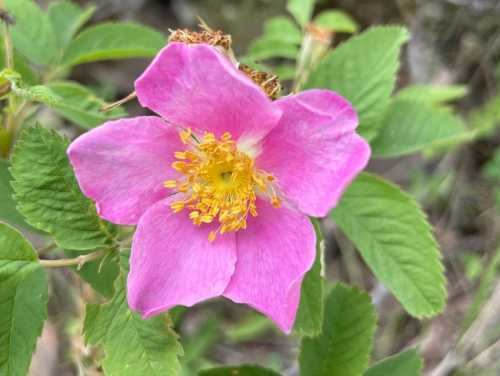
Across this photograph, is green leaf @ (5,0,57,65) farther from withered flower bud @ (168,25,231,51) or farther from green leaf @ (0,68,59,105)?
withered flower bud @ (168,25,231,51)

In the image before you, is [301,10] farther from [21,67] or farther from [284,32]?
[21,67]

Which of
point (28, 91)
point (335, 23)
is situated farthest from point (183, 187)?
point (335, 23)

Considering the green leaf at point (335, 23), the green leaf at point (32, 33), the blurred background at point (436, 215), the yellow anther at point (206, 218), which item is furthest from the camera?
the blurred background at point (436, 215)

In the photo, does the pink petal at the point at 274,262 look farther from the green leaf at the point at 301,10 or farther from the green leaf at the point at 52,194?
the green leaf at the point at 301,10

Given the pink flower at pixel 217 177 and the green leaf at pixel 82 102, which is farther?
the green leaf at pixel 82 102

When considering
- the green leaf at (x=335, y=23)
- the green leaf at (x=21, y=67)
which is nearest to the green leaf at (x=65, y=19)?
the green leaf at (x=21, y=67)

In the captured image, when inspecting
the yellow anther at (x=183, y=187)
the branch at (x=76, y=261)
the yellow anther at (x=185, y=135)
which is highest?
the yellow anther at (x=185, y=135)

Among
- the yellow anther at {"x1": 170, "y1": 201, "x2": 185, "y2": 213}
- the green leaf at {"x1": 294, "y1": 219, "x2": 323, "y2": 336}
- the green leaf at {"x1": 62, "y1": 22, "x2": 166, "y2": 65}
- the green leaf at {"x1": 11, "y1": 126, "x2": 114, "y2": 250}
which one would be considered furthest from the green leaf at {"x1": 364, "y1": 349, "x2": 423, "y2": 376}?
the green leaf at {"x1": 62, "y1": 22, "x2": 166, "y2": 65}

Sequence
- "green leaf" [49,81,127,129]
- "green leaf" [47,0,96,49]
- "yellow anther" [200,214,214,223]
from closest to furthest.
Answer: "yellow anther" [200,214,214,223] < "green leaf" [49,81,127,129] < "green leaf" [47,0,96,49]
